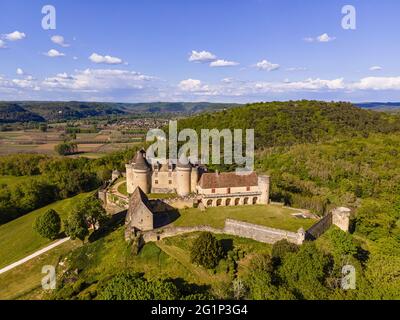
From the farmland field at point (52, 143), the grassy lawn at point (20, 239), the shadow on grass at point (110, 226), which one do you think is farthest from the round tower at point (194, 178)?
the farmland field at point (52, 143)

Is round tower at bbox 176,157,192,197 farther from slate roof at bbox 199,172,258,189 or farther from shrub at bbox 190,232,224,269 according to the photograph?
shrub at bbox 190,232,224,269

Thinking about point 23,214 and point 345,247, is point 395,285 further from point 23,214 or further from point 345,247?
point 23,214

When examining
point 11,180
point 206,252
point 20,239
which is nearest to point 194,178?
point 206,252

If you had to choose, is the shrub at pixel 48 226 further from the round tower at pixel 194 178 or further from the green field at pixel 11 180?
the green field at pixel 11 180

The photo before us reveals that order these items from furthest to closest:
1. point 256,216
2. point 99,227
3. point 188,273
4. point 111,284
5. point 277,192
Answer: point 277,192 → point 99,227 → point 256,216 → point 188,273 → point 111,284

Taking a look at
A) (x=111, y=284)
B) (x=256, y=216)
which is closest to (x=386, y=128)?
(x=256, y=216)
